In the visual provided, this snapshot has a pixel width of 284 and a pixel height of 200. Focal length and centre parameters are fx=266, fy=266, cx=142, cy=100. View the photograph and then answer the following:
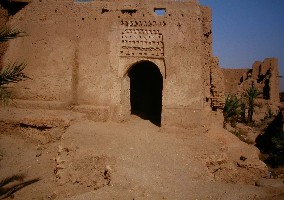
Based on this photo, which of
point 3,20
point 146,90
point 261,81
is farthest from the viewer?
point 261,81

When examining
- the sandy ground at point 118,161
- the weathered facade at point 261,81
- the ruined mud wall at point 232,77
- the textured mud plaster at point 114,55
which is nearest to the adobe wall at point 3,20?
the textured mud plaster at point 114,55

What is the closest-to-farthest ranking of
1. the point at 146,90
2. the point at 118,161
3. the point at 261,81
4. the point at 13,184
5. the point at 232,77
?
the point at 118,161, the point at 13,184, the point at 146,90, the point at 261,81, the point at 232,77

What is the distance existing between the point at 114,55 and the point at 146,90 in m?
3.89

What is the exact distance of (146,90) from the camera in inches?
554

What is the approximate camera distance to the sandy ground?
21.8 ft

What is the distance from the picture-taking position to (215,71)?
1155 centimetres

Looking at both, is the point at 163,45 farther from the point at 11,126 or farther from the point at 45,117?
the point at 11,126

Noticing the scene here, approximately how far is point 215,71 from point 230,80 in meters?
22.5

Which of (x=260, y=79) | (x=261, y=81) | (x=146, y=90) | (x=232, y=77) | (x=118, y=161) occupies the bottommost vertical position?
(x=118, y=161)

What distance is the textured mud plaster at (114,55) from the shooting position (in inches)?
404

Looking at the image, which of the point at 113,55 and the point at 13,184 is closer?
the point at 13,184

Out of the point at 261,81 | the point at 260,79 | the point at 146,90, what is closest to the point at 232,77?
the point at 260,79

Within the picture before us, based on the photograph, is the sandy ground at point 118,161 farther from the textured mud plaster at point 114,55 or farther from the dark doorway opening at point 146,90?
the dark doorway opening at point 146,90

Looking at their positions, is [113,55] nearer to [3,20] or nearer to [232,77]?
[3,20]
